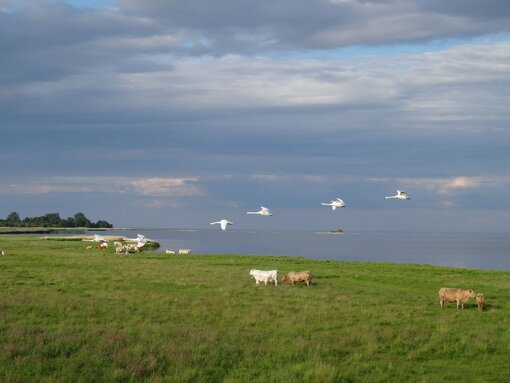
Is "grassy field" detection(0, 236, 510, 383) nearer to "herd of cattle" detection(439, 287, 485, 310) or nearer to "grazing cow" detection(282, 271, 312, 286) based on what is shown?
"herd of cattle" detection(439, 287, 485, 310)

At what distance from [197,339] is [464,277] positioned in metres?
27.8

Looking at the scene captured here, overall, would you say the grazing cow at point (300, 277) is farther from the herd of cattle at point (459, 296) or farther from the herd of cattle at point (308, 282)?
the herd of cattle at point (459, 296)

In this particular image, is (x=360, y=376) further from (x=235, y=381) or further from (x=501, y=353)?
(x=501, y=353)

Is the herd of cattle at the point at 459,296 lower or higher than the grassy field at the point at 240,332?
higher

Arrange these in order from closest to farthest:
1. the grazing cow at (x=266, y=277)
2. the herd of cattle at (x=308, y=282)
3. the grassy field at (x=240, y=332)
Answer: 1. the grassy field at (x=240, y=332)
2. the herd of cattle at (x=308, y=282)
3. the grazing cow at (x=266, y=277)

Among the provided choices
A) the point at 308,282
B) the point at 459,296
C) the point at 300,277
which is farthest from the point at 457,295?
the point at 300,277

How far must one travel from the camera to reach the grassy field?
559 inches

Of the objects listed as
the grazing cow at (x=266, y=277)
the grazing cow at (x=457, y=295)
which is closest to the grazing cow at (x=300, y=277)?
the grazing cow at (x=266, y=277)

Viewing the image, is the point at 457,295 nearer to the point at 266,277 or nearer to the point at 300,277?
the point at 300,277

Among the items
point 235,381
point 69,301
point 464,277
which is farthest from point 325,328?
point 464,277

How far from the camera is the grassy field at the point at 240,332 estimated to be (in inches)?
559

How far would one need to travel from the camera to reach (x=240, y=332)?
18703 mm

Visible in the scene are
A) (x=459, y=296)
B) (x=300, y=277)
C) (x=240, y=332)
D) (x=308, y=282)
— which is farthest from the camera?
(x=300, y=277)

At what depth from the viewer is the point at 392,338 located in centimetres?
1817
